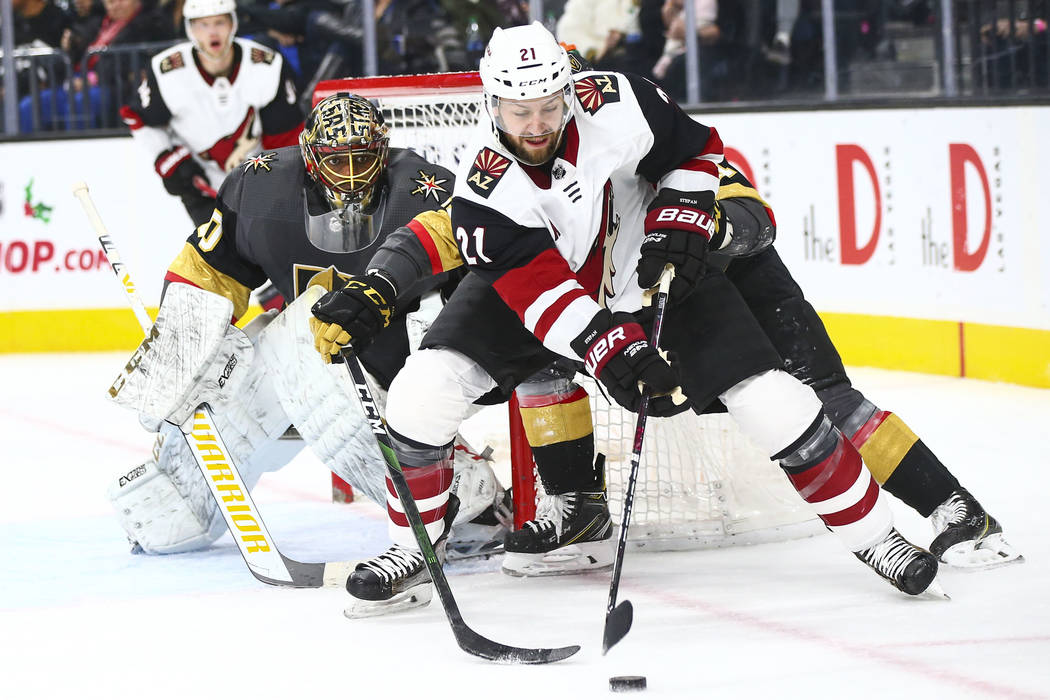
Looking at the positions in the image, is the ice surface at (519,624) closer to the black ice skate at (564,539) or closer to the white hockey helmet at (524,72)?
the black ice skate at (564,539)

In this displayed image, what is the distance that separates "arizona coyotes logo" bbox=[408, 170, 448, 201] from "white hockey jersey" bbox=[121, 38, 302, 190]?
2.41m

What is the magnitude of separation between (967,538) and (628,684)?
3.15 ft

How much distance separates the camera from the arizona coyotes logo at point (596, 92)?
2816 millimetres

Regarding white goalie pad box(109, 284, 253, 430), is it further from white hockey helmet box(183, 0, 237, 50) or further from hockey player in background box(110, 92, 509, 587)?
white hockey helmet box(183, 0, 237, 50)

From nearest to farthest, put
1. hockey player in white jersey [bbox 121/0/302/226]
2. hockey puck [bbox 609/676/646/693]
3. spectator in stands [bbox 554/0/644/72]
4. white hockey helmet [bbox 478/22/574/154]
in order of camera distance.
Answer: hockey puck [bbox 609/676/646/693] → white hockey helmet [bbox 478/22/574/154] → hockey player in white jersey [bbox 121/0/302/226] → spectator in stands [bbox 554/0/644/72]

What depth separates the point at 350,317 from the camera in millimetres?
2807

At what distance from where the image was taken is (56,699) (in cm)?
253

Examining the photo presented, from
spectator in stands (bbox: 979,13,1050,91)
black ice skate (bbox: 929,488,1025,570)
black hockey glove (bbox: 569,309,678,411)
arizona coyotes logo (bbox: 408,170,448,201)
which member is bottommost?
black ice skate (bbox: 929,488,1025,570)

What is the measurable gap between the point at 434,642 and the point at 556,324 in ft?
1.89

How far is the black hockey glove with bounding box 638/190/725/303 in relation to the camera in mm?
2740

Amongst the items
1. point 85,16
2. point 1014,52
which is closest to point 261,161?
point 1014,52

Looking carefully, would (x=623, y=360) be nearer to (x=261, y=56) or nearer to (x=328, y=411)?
(x=328, y=411)

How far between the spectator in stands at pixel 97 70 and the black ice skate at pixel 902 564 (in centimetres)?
502

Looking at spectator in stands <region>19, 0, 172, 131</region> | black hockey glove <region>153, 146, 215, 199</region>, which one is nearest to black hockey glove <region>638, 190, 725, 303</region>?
black hockey glove <region>153, 146, 215, 199</region>
